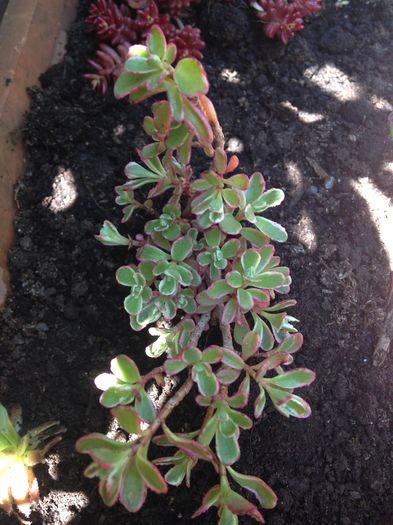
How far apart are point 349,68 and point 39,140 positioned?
1346mm

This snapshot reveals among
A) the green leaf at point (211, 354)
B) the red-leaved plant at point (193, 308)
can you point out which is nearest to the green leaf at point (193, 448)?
the red-leaved plant at point (193, 308)

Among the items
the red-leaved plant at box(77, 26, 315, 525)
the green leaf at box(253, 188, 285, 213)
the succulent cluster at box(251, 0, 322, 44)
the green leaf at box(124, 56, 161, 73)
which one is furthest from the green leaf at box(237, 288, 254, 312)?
the succulent cluster at box(251, 0, 322, 44)

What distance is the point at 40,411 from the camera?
1.58m

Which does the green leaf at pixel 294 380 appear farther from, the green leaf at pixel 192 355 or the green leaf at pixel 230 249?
the green leaf at pixel 230 249

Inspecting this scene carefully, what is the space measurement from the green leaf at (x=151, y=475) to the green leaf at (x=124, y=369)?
20cm

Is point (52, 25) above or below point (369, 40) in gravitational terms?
below

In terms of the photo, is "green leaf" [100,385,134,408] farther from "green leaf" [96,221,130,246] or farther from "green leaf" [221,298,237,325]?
"green leaf" [96,221,130,246]

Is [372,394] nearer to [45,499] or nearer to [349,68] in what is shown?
[45,499]

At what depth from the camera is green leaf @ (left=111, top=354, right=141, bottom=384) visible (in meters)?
1.25

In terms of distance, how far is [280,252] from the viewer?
1.84 meters

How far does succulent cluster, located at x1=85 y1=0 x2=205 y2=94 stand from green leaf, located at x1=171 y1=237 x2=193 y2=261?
85 cm

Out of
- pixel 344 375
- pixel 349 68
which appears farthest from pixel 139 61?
pixel 349 68

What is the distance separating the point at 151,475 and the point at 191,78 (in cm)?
84

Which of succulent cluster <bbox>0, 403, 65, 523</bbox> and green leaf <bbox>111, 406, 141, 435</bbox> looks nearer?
green leaf <bbox>111, 406, 141, 435</bbox>
